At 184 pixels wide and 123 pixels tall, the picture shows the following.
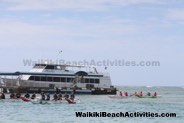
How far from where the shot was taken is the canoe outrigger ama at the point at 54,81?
255 feet

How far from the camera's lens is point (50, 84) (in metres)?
80.0

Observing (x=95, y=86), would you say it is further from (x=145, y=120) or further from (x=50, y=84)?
(x=145, y=120)

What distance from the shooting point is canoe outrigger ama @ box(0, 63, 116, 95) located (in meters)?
77.6

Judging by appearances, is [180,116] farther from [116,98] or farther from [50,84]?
[50,84]

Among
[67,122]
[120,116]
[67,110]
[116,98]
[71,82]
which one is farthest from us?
[71,82]

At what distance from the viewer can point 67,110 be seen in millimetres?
50156

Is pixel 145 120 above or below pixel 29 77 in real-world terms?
below

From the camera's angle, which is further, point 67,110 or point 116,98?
point 116,98

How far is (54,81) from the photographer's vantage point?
3159 inches

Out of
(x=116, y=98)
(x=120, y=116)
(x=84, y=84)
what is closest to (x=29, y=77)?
(x=84, y=84)

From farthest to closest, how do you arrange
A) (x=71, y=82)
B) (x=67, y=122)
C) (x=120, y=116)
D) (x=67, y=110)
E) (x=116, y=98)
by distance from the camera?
(x=71, y=82), (x=116, y=98), (x=67, y=110), (x=120, y=116), (x=67, y=122)

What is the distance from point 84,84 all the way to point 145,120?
42.0 metres

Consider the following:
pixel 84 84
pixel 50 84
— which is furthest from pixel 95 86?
pixel 50 84

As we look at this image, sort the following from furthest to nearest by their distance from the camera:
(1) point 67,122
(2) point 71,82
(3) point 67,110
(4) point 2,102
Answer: (2) point 71,82, (4) point 2,102, (3) point 67,110, (1) point 67,122
